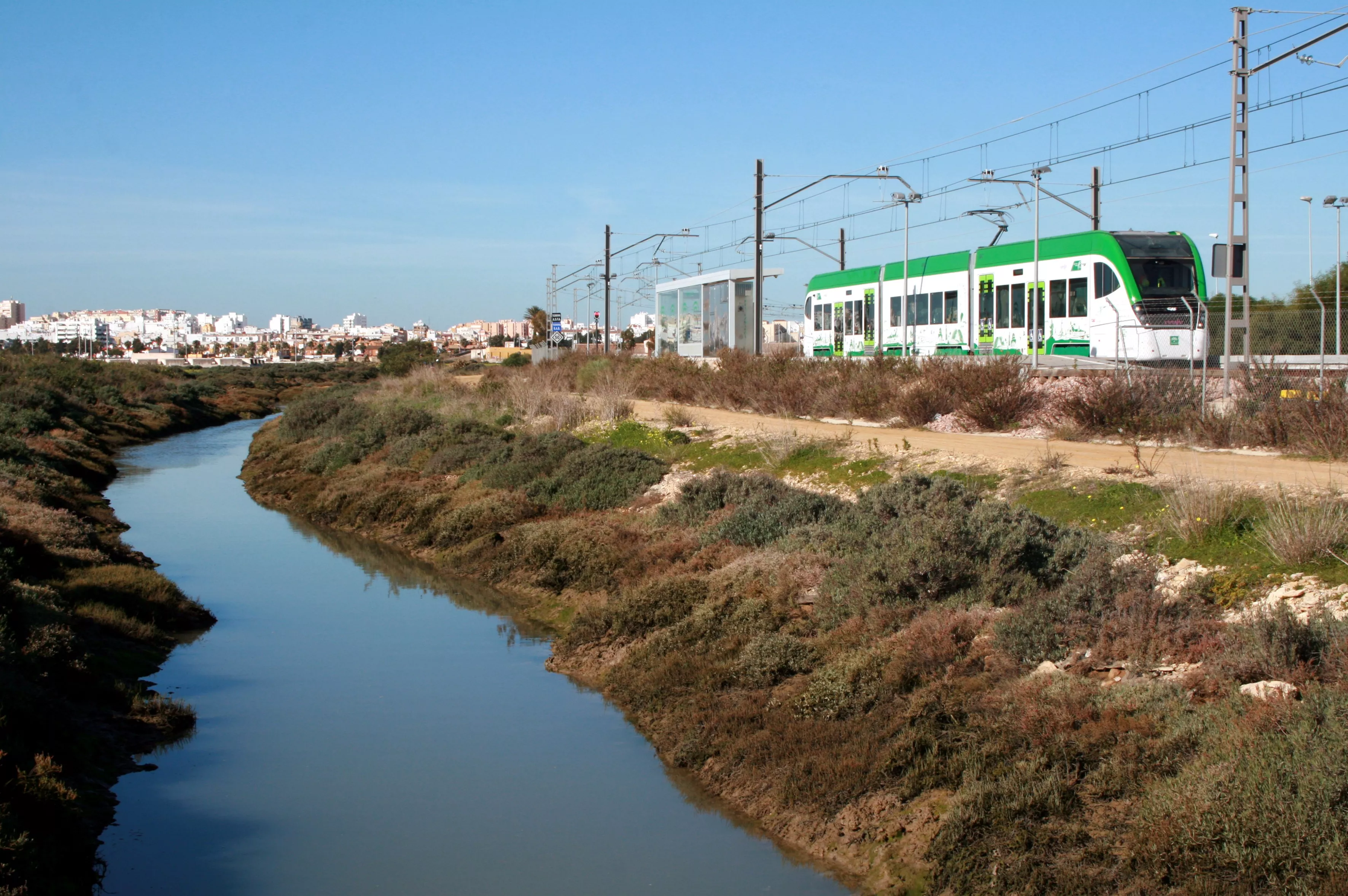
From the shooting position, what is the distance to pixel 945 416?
22531mm

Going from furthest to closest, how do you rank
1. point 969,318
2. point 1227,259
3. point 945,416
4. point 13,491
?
point 969,318, point 945,416, point 13,491, point 1227,259

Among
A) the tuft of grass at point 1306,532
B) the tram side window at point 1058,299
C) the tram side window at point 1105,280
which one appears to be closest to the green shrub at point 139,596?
the tuft of grass at point 1306,532

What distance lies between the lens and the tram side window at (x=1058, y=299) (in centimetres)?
2677

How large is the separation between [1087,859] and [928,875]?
108cm

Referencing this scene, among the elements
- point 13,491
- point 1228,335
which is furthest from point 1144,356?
point 13,491

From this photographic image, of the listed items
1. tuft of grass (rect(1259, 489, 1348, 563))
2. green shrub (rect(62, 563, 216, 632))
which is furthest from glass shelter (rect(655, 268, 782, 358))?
tuft of grass (rect(1259, 489, 1348, 563))

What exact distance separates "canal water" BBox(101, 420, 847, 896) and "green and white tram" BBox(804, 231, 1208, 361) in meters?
14.9

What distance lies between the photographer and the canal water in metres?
8.17

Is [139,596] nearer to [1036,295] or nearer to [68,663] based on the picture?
[68,663]

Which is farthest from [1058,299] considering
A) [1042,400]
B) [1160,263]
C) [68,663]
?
[68,663]

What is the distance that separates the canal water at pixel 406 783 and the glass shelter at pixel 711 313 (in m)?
26.1

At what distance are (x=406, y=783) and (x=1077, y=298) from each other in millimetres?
21570

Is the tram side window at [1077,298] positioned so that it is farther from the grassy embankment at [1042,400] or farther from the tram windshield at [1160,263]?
the grassy embankment at [1042,400]

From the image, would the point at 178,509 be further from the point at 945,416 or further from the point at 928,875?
the point at 928,875
